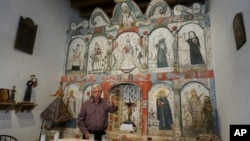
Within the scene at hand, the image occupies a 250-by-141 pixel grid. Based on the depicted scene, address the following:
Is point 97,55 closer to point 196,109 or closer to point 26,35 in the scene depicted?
point 26,35

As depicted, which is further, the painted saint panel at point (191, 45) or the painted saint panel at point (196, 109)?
the painted saint panel at point (191, 45)

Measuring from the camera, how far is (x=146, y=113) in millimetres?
3773

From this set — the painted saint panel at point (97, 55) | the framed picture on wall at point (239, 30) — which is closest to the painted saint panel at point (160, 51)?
the painted saint panel at point (97, 55)

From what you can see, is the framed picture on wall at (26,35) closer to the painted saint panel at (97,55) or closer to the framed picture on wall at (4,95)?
the framed picture on wall at (4,95)

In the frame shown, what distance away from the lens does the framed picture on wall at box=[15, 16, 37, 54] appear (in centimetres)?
364

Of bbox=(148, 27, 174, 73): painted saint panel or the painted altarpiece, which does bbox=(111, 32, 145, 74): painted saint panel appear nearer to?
the painted altarpiece

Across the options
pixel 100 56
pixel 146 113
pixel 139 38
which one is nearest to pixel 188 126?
pixel 146 113

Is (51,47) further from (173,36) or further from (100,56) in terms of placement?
(173,36)

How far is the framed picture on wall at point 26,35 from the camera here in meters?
3.64

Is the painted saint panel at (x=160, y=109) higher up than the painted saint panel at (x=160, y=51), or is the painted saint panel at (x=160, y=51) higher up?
the painted saint panel at (x=160, y=51)

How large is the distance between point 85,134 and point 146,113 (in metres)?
1.41

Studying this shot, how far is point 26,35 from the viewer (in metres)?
3.80

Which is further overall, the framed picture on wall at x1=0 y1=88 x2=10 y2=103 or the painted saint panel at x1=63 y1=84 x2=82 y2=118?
the painted saint panel at x1=63 y1=84 x2=82 y2=118

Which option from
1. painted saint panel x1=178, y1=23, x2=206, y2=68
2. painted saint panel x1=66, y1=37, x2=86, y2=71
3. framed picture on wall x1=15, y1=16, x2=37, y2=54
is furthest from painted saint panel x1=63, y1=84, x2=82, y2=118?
painted saint panel x1=178, y1=23, x2=206, y2=68
